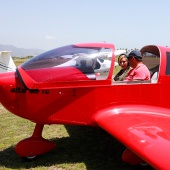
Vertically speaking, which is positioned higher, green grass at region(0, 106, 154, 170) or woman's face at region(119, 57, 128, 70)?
woman's face at region(119, 57, 128, 70)

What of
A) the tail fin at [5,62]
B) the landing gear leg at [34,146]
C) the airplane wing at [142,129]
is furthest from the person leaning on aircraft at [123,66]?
the tail fin at [5,62]

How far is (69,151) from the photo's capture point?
5.12 metres

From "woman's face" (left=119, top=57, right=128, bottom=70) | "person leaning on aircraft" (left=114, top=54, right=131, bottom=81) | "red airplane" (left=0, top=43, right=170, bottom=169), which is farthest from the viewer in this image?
"woman's face" (left=119, top=57, right=128, bottom=70)

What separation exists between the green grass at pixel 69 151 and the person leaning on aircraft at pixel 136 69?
1523 mm

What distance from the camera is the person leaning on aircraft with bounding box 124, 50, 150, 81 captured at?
186 inches

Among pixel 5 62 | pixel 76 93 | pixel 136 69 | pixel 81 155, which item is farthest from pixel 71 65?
pixel 5 62

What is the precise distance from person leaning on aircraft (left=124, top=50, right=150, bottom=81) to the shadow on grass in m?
1.51

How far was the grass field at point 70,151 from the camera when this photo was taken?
447cm

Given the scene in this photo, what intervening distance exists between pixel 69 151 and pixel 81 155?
323 mm

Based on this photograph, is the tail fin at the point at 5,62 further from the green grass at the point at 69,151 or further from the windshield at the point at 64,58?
the windshield at the point at 64,58

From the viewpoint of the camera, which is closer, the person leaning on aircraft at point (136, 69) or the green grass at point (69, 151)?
the green grass at point (69, 151)

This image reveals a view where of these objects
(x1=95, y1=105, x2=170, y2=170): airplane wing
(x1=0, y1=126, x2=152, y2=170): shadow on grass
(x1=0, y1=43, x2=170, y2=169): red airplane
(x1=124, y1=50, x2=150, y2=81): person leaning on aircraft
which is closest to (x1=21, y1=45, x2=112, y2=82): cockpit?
(x1=0, y1=43, x2=170, y2=169): red airplane

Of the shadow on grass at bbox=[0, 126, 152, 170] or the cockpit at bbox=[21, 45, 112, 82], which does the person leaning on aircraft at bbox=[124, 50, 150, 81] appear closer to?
the cockpit at bbox=[21, 45, 112, 82]

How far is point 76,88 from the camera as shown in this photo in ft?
14.2
